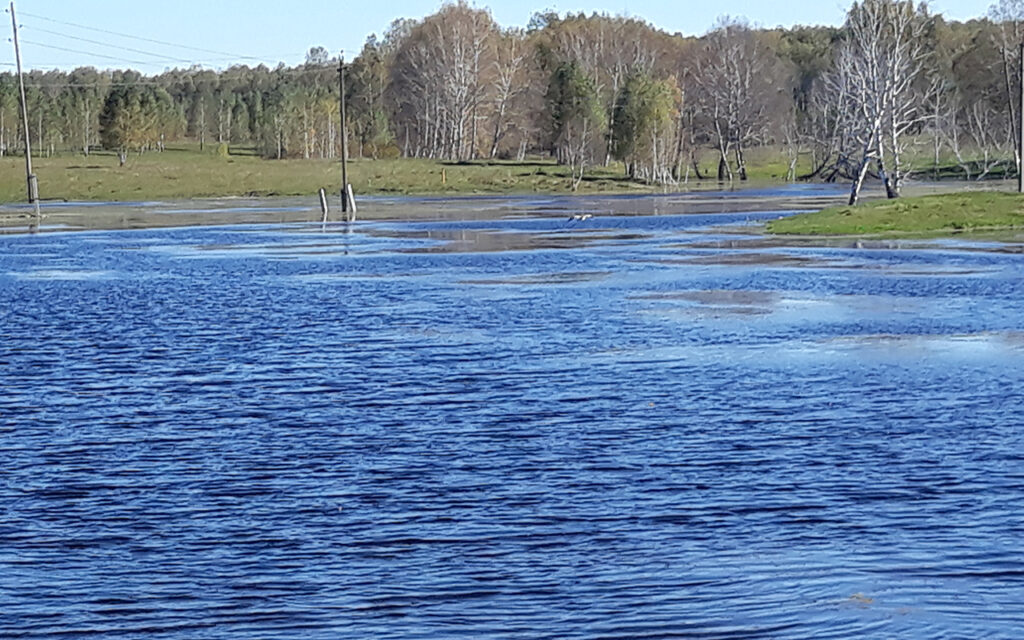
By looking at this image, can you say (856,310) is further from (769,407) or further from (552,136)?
(552,136)

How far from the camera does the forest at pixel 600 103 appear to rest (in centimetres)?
10875

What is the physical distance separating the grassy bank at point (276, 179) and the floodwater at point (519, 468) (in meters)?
69.2

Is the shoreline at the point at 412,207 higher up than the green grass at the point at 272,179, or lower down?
lower down

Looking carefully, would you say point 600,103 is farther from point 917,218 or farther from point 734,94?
point 917,218

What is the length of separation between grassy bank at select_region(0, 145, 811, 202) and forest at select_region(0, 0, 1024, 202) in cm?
371

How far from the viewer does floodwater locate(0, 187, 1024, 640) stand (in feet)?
27.3

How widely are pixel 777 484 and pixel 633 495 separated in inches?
41.6

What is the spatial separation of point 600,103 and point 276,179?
1117 inches

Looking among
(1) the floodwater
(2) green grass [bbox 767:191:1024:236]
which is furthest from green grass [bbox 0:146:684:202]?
(1) the floodwater

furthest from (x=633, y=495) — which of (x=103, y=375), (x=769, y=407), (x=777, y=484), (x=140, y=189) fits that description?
(x=140, y=189)

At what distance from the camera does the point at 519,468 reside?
11805 millimetres

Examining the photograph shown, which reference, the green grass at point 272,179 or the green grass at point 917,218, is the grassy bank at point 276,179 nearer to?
the green grass at point 272,179

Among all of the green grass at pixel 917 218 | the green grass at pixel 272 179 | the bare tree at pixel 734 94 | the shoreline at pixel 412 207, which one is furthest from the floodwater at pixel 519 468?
the bare tree at pixel 734 94

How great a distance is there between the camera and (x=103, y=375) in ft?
57.2
